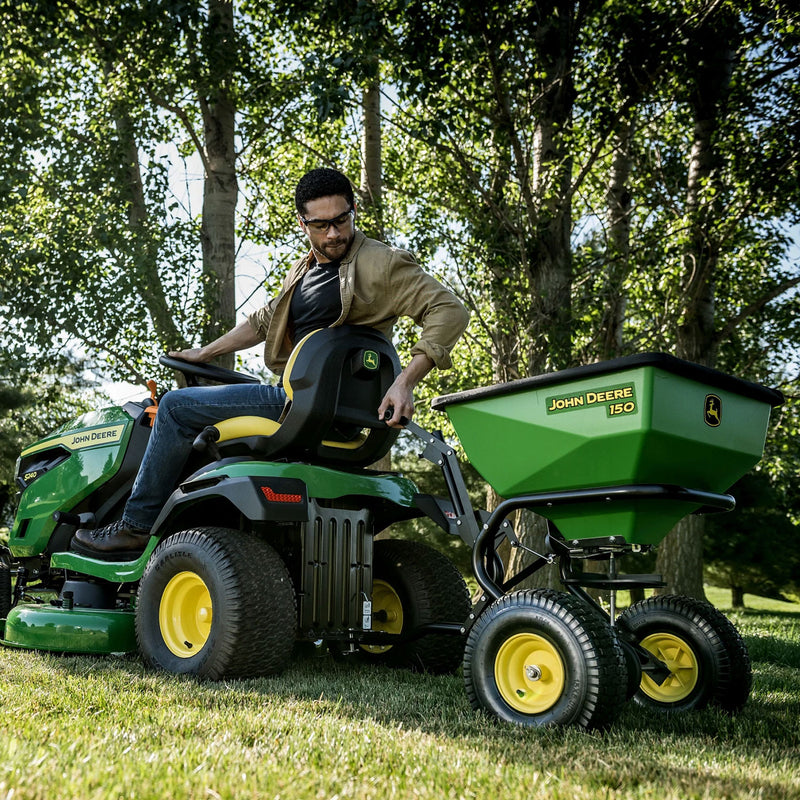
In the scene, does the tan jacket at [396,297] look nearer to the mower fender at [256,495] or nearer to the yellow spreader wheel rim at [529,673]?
the mower fender at [256,495]

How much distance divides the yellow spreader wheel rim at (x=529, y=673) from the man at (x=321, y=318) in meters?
1.08

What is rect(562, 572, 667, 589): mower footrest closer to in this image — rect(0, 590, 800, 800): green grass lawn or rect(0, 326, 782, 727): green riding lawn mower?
rect(0, 326, 782, 727): green riding lawn mower

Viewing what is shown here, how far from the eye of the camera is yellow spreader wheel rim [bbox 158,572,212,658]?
3779mm

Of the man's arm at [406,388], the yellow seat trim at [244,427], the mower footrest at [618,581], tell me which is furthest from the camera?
the yellow seat trim at [244,427]

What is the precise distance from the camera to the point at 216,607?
11.6 feet

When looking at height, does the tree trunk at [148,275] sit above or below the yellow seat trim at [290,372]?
above

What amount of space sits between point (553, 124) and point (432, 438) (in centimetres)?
575

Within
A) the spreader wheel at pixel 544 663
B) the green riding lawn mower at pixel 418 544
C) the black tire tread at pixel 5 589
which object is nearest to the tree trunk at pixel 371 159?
the green riding lawn mower at pixel 418 544

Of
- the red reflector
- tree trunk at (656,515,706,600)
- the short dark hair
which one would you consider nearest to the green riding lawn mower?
the red reflector

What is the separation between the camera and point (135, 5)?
834 cm

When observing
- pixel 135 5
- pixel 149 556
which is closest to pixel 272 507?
pixel 149 556

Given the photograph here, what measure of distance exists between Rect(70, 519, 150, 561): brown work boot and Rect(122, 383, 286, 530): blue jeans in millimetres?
240

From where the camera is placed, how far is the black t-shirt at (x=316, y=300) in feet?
13.0

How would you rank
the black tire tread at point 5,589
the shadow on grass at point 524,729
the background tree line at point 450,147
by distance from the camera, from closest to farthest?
the shadow on grass at point 524,729, the black tire tread at point 5,589, the background tree line at point 450,147
